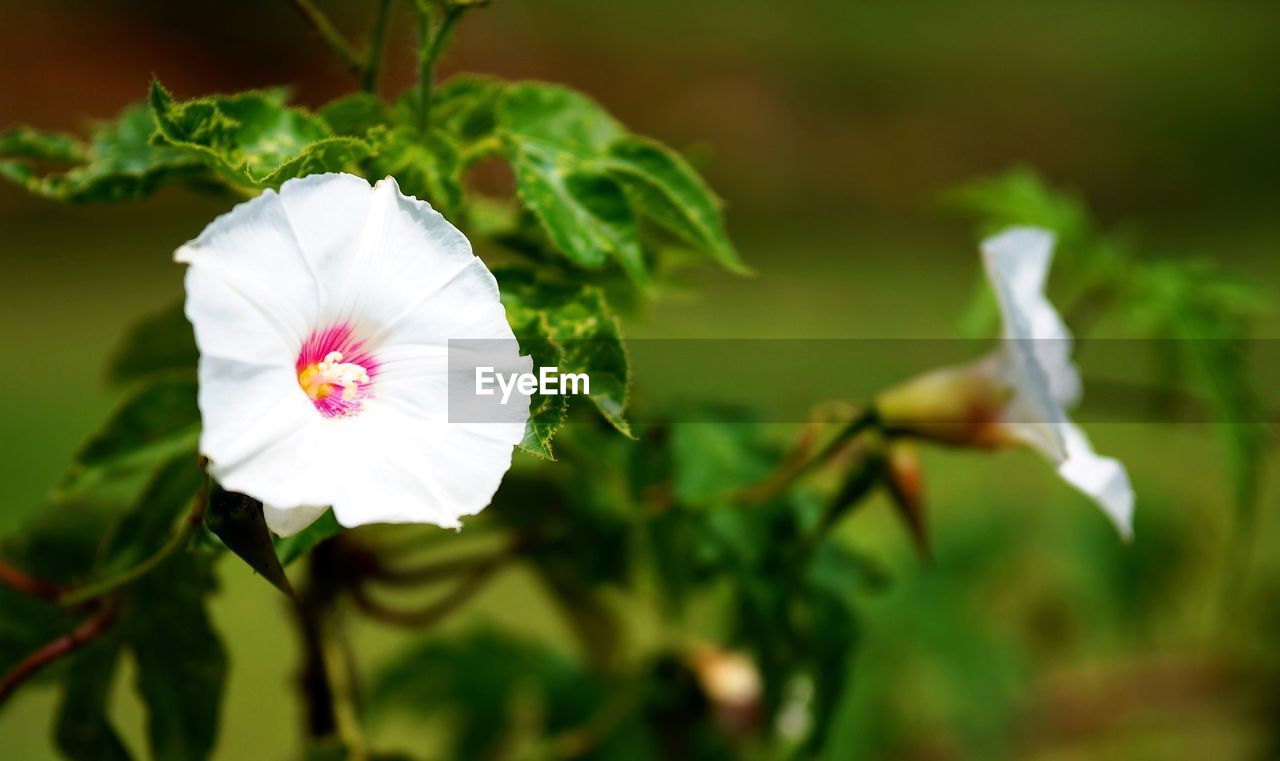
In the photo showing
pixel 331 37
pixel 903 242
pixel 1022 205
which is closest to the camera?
pixel 331 37

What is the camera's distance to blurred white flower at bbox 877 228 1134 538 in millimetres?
337

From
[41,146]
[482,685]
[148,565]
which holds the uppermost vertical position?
[41,146]

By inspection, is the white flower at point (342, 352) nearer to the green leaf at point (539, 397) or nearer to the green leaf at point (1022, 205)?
the green leaf at point (539, 397)

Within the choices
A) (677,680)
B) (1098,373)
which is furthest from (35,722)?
(1098,373)

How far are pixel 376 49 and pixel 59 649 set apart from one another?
0.63ft

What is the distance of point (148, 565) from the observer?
0.93 ft

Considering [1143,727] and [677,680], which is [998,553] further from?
[677,680]

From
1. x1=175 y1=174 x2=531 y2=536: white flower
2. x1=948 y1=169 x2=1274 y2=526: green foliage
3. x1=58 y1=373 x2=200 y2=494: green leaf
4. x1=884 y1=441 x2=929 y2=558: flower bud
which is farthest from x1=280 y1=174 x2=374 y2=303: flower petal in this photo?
x1=948 y1=169 x2=1274 y2=526: green foliage

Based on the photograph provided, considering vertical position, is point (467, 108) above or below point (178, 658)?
above

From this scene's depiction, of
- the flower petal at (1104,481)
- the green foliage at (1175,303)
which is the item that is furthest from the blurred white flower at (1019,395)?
the green foliage at (1175,303)

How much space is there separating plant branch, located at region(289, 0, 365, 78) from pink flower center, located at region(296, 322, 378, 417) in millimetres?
102

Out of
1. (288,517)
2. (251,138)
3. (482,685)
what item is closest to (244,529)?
(288,517)

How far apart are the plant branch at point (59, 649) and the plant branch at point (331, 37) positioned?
0.56 feet

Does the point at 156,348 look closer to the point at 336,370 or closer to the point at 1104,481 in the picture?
the point at 336,370
